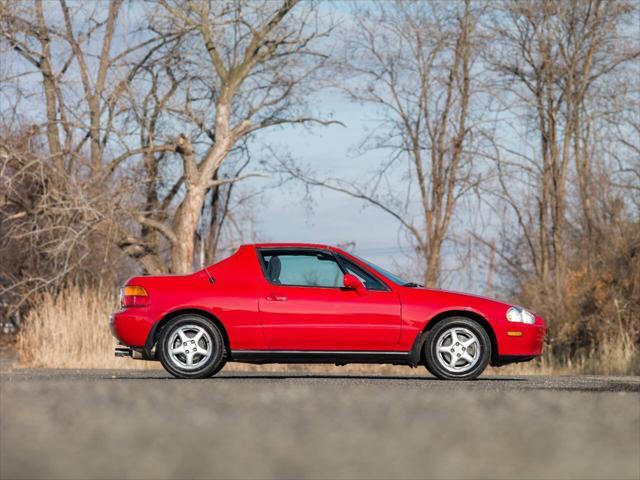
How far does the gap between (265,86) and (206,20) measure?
275cm

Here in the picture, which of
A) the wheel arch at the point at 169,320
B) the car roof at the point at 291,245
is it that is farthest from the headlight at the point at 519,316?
the wheel arch at the point at 169,320

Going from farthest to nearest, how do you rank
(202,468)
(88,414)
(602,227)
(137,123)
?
(137,123) < (602,227) < (88,414) < (202,468)

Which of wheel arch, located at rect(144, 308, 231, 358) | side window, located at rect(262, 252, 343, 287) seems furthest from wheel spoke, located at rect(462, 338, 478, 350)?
wheel arch, located at rect(144, 308, 231, 358)

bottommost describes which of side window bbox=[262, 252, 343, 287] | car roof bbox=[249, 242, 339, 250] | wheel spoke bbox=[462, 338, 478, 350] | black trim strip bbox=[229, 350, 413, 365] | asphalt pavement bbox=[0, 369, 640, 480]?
asphalt pavement bbox=[0, 369, 640, 480]

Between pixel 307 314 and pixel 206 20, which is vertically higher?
pixel 206 20

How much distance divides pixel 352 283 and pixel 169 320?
201cm

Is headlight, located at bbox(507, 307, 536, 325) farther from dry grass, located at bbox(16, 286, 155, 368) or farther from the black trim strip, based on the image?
dry grass, located at bbox(16, 286, 155, 368)

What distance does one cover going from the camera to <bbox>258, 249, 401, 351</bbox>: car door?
12320 mm

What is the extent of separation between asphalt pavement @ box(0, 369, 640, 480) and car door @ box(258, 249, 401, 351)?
4.84 feet

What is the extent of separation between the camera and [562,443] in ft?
21.7

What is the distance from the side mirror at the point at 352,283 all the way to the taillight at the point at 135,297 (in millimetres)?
2156

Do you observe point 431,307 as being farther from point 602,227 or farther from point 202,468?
point 602,227

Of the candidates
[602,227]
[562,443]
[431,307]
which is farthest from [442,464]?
[602,227]

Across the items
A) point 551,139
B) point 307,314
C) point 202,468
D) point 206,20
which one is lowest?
point 202,468
